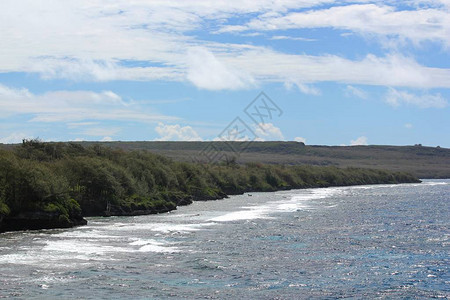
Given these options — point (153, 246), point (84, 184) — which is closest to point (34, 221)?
point (153, 246)

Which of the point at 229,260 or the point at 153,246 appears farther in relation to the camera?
the point at 153,246

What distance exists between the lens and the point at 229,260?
4441cm

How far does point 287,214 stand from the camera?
Result: 8450 cm

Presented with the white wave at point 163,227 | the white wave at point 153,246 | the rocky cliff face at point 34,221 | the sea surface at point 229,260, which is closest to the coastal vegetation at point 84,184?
the rocky cliff face at point 34,221

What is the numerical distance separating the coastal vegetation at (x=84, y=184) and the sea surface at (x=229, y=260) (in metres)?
3.26

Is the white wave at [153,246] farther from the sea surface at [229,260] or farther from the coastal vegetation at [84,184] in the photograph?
the coastal vegetation at [84,184]

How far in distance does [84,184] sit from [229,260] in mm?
42319

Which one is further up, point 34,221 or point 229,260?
point 34,221

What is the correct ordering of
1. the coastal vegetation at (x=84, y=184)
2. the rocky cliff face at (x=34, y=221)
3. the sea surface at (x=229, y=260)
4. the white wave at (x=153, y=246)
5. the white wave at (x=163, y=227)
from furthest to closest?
the white wave at (x=163, y=227) → the coastal vegetation at (x=84, y=184) → the rocky cliff face at (x=34, y=221) → the white wave at (x=153, y=246) → the sea surface at (x=229, y=260)

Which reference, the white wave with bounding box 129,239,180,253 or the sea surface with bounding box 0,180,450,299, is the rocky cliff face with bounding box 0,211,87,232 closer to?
the sea surface with bounding box 0,180,450,299

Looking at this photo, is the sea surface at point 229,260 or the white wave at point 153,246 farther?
the white wave at point 153,246

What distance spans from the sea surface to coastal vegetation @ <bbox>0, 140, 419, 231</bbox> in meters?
3.26

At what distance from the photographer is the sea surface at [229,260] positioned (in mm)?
34500

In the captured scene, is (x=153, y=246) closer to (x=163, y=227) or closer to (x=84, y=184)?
(x=163, y=227)
